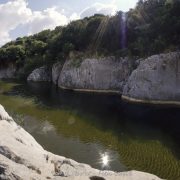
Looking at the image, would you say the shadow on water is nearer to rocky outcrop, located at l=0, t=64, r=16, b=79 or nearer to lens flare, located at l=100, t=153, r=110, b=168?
lens flare, located at l=100, t=153, r=110, b=168

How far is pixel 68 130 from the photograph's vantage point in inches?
1313

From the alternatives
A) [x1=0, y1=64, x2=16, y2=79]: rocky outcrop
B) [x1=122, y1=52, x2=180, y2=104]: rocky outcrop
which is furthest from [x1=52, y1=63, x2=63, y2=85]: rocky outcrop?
[x1=122, y1=52, x2=180, y2=104]: rocky outcrop

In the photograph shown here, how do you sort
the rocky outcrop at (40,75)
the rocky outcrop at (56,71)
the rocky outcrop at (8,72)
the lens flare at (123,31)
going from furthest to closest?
the rocky outcrop at (8,72), the rocky outcrop at (40,75), the rocky outcrop at (56,71), the lens flare at (123,31)

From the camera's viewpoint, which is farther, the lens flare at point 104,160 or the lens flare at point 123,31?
the lens flare at point 123,31

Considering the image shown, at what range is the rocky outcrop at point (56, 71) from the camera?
2918 inches

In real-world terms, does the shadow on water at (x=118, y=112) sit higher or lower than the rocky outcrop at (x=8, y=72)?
lower

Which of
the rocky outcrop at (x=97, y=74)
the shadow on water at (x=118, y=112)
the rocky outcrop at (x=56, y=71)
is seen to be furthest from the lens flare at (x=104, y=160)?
the rocky outcrop at (x=56, y=71)

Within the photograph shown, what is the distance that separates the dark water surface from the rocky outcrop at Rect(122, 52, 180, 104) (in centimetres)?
284

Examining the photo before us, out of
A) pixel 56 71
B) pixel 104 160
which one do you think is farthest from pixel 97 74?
pixel 104 160

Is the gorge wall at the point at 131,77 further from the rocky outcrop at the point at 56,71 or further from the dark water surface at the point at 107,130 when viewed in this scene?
the rocky outcrop at the point at 56,71

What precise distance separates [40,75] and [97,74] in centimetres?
2864

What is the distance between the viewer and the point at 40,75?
84375 mm

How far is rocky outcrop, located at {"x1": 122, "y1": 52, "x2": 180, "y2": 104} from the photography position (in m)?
44.0

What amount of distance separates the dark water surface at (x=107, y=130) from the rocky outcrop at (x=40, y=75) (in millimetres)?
29913
